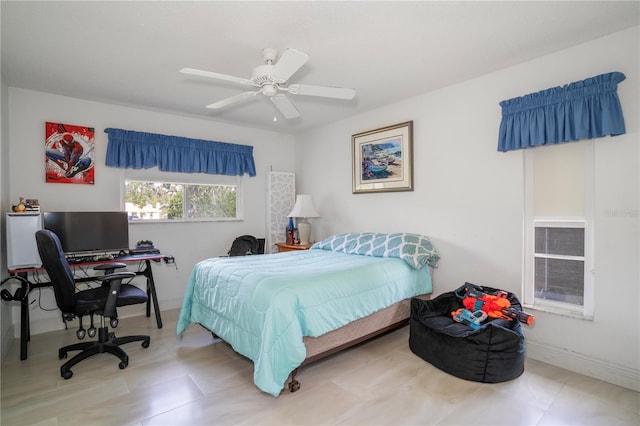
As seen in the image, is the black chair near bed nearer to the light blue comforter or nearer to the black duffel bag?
the light blue comforter

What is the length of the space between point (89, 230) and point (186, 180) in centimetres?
125

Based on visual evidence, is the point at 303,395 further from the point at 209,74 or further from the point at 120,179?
the point at 120,179

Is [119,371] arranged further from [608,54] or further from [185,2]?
[608,54]

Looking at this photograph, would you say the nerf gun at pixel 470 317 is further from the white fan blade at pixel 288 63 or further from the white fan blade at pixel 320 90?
the white fan blade at pixel 288 63

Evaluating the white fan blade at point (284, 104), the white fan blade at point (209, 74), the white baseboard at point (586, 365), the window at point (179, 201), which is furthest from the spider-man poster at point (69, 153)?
the white baseboard at point (586, 365)

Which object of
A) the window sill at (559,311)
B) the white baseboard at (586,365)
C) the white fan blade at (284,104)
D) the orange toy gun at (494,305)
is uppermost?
the white fan blade at (284,104)

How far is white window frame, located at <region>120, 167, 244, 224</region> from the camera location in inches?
152

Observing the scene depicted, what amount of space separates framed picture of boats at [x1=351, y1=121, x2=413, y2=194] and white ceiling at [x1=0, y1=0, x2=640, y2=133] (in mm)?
594

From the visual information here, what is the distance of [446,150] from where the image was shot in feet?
10.9

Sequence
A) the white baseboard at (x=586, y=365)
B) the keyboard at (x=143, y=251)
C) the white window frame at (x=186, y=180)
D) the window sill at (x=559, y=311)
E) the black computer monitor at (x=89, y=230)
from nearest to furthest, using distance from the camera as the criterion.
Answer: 1. the white baseboard at (x=586, y=365)
2. the window sill at (x=559, y=311)
3. the black computer monitor at (x=89, y=230)
4. the keyboard at (x=143, y=251)
5. the white window frame at (x=186, y=180)

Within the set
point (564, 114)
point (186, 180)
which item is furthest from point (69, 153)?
point (564, 114)

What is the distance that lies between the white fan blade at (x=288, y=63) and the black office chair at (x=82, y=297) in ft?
6.24

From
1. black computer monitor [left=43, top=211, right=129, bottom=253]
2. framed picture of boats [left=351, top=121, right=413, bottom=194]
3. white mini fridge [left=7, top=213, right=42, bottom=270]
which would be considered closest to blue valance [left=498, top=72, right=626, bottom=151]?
framed picture of boats [left=351, top=121, right=413, bottom=194]

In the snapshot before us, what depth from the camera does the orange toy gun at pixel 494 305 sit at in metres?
2.40
